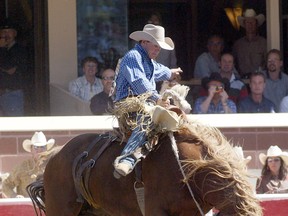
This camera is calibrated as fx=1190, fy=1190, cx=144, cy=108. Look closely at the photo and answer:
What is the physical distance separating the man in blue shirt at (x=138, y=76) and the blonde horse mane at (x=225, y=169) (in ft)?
1.21

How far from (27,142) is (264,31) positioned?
4.64 metres

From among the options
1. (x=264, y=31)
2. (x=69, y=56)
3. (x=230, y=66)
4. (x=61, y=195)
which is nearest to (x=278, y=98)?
(x=230, y=66)

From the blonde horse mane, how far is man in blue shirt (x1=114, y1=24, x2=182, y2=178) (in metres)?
0.37

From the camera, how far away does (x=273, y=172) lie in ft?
40.3

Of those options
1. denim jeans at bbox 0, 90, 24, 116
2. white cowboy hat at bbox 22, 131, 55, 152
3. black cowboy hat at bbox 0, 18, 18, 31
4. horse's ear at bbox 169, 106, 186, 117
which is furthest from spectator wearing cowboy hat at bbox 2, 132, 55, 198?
black cowboy hat at bbox 0, 18, 18, 31

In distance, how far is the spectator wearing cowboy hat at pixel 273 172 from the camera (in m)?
12.2

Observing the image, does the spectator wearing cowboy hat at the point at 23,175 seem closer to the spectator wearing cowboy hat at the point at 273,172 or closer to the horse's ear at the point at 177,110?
the spectator wearing cowboy hat at the point at 273,172

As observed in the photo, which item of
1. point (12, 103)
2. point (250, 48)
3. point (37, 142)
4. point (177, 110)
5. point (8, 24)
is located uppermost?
point (8, 24)

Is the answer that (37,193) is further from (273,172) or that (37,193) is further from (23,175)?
(273,172)

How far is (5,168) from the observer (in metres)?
12.9

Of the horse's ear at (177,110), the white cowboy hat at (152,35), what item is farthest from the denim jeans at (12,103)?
the horse's ear at (177,110)

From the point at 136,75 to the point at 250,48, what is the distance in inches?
251

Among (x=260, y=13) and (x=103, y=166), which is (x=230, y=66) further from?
(x=103, y=166)

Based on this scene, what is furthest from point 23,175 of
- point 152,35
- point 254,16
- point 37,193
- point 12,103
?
point 254,16
